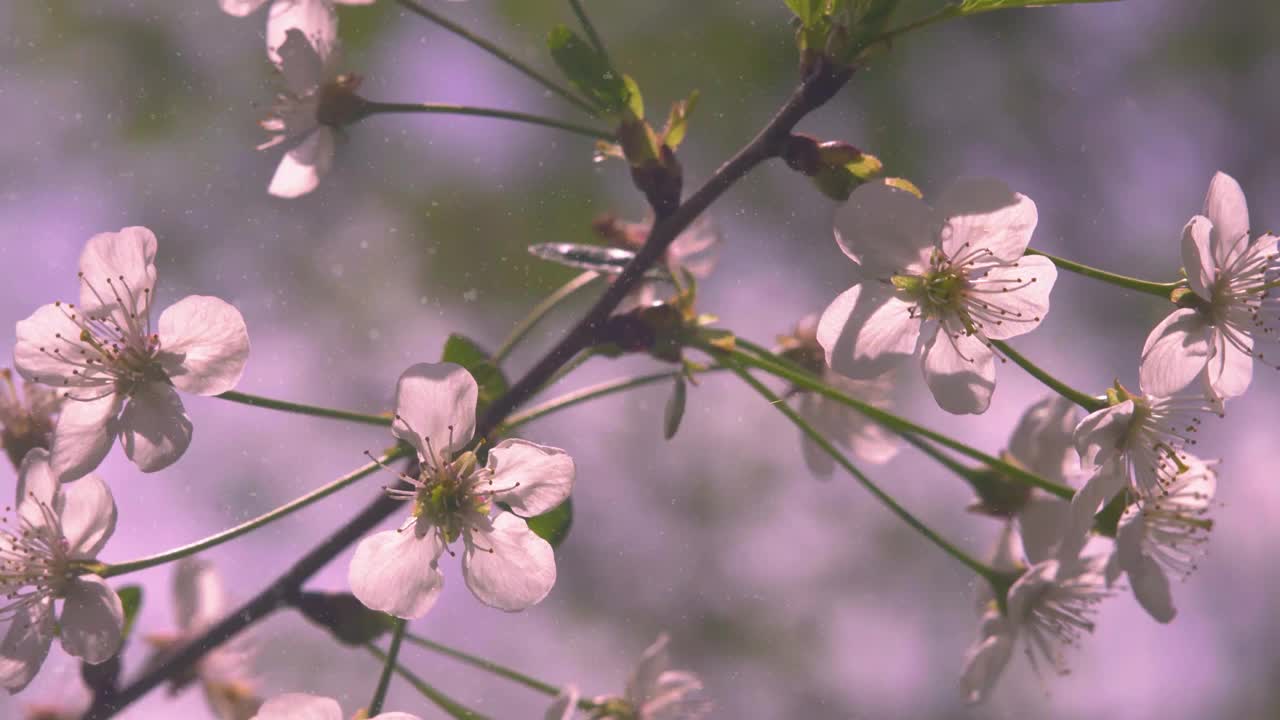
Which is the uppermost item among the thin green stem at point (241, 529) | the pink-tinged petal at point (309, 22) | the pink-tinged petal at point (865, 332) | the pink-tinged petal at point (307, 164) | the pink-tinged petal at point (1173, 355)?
the pink-tinged petal at point (309, 22)

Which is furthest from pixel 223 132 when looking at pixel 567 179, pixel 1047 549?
pixel 1047 549

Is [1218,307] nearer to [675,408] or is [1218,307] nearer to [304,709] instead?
[675,408]

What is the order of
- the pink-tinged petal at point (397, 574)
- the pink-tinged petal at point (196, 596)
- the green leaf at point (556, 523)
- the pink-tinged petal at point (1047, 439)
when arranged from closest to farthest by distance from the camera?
1. the pink-tinged petal at point (397, 574)
2. the green leaf at point (556, 523)
3. the pink-tinged petal at point (1047, 439)
4. the pink-tinged petal at point (196, 596)

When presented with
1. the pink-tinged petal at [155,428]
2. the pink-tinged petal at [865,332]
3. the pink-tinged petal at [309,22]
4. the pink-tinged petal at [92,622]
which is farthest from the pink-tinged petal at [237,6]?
the pink-tinged petal at [865,332]

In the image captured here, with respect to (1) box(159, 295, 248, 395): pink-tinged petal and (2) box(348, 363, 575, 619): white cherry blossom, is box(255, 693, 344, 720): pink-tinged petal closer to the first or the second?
(2) box(348, 363, 575, 619): white cherry blossom

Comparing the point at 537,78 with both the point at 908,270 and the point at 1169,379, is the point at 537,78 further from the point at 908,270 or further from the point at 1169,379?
the point at 1169,379

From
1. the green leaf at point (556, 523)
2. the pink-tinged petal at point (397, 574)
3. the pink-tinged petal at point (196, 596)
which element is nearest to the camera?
the pink-tinged petal at point (397, 574)

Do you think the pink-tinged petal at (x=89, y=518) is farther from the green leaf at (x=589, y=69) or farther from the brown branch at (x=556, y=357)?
the green leaf at (x=589, y=69)
